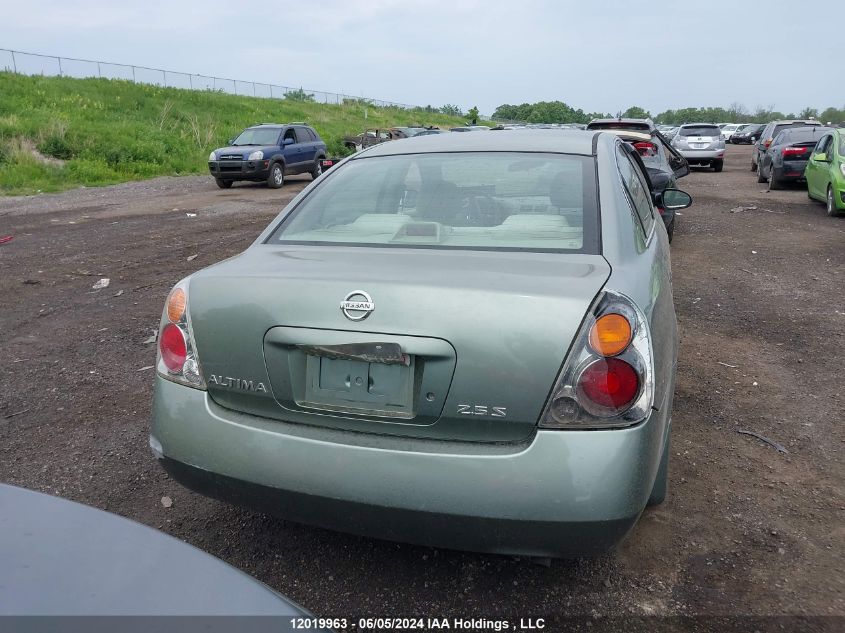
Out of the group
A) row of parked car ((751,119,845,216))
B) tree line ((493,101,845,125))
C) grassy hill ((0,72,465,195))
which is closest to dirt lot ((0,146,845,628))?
row of parked car ((751,119,845,216))

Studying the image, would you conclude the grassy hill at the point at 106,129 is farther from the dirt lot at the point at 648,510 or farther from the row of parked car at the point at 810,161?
the row of parked car at the point at 810,161

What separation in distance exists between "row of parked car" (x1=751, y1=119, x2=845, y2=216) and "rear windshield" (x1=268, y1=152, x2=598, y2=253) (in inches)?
393

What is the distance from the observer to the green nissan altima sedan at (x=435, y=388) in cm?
207

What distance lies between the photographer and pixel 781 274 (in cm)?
761

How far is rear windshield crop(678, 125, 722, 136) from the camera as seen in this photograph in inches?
884

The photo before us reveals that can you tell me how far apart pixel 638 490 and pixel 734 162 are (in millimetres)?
28793

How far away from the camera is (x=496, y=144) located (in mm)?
3430

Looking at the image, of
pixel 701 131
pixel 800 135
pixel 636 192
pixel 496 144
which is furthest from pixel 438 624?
pixel 701 131

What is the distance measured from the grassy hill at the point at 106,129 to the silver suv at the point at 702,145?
14815mm

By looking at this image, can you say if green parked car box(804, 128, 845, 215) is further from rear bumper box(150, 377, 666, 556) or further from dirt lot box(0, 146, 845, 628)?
rear bumper box(150, 377, 666, 556)

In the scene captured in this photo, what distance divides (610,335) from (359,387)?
79 centimetres

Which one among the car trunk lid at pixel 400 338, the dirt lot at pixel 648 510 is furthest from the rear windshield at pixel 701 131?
the car trunk lid at pixel 400 338

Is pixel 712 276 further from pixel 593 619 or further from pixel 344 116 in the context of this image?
pixel 344 116

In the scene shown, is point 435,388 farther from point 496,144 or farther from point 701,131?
point 701,131
